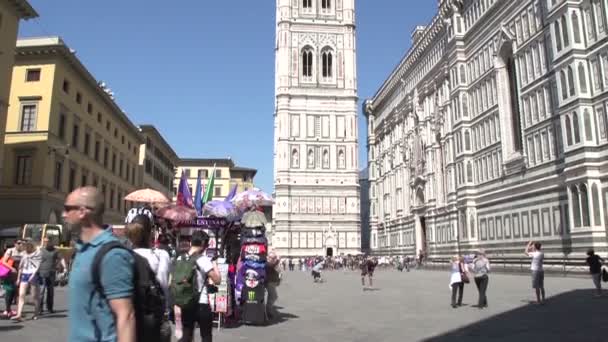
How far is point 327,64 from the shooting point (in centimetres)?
7206

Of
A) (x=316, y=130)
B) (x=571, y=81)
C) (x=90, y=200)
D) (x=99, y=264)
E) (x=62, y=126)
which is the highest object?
(x=316, y=130)

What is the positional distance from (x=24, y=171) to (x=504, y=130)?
110 feet

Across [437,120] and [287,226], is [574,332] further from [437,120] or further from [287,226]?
[287,226]

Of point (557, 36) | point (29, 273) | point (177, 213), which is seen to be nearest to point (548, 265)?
point (557, 36)

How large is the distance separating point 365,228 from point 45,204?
6976 cm

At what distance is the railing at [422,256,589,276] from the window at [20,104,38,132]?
33061mm

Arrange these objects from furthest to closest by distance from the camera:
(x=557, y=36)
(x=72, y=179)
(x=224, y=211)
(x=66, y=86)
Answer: (x=72, y=179)
(x=66, y=86)
(x=557, y=36)
(x=224, y=211)

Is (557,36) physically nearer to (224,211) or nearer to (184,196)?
(184,196)

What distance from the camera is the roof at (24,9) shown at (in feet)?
89.9

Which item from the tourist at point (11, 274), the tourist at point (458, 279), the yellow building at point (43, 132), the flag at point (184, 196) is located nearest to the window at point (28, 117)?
the yellow building at point (43, 132)

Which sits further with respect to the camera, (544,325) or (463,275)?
(463,275)

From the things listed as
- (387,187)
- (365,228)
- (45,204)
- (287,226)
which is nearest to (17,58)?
(45,204)

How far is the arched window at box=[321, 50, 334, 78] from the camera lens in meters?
71.8

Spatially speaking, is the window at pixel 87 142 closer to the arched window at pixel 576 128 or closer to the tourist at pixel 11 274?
the tourist at pixel 11 274
